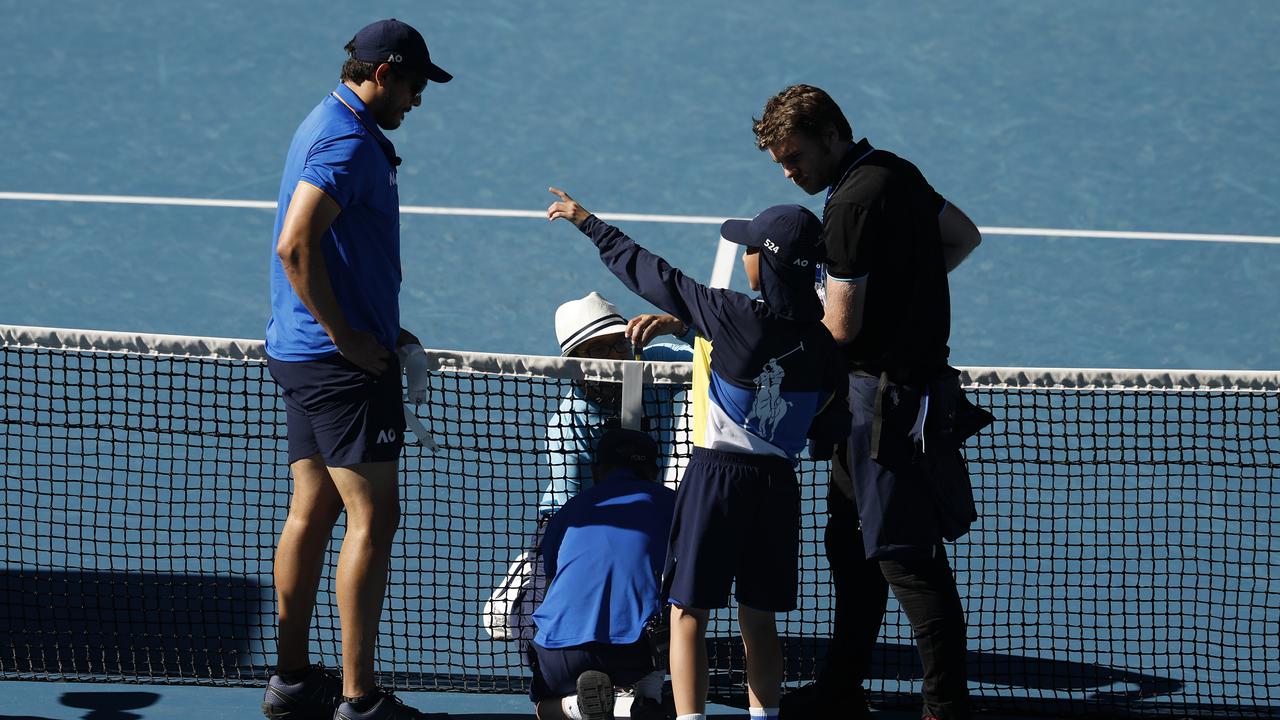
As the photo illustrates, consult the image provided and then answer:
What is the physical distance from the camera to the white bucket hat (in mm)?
5609

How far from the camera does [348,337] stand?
14.3 feet

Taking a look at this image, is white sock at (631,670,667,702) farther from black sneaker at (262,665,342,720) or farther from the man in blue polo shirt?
black sneaker at (262,665,342,720)

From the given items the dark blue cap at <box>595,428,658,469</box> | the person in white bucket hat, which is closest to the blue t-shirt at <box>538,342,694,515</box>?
the person in white bucket hat

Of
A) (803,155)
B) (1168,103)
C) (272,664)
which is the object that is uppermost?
(1168,103)

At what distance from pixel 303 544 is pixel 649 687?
Result: 1.16 meters

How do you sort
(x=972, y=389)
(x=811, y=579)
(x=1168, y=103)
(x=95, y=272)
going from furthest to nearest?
(x=1168, y=103) < (x=95, y=272) < (x=811, y=579) < (x=972, y=389)

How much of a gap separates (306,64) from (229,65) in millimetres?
600

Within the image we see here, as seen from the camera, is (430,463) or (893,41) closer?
(430,463)

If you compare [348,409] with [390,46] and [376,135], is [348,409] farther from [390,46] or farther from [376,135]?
[390,46]

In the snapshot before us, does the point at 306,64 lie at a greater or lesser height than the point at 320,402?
greater

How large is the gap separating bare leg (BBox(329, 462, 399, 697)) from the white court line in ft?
18.1

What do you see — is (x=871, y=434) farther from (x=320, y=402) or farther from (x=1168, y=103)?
(x=1168, y=103)

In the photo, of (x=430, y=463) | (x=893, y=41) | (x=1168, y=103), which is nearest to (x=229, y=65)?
(x=893, y=41)

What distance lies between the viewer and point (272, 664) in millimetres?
5449
